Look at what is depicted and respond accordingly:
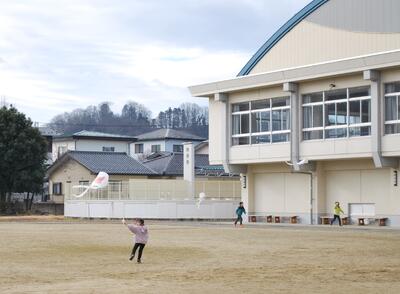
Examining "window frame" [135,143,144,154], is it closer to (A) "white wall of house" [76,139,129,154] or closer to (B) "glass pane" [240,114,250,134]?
(A) "white wall of house" [76,139,129,154]

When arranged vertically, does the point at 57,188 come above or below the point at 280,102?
below

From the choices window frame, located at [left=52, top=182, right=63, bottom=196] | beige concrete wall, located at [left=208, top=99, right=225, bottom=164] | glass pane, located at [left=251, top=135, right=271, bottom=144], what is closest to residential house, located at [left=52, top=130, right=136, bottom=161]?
window frame, located at [left=52, top=182, right=63, bottom=196]

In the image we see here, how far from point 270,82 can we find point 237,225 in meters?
8.45

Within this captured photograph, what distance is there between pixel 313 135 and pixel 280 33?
7.32 m

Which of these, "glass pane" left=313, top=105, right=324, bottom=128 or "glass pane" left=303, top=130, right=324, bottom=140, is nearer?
"glass pane" left=313, top=105, right=324, bottom=128

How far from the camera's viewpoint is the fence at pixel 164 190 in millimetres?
56125

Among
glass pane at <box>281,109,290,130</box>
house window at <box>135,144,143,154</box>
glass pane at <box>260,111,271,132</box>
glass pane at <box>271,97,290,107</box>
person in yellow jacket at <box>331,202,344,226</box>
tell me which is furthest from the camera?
house window at <box>135,144,143,154</box>

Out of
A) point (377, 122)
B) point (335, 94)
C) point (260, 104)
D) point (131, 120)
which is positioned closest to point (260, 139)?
point (260, 104)

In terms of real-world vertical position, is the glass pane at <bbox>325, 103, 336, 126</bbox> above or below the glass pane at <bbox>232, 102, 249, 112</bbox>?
below

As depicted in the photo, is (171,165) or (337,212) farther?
(171,165)

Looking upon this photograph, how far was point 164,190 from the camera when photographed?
56.2m

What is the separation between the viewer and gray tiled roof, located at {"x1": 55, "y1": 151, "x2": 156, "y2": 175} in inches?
2756

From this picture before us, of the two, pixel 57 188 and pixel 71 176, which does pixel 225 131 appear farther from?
pixel 57 188

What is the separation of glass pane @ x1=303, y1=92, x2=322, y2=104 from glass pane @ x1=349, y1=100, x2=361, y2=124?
2439 mm
